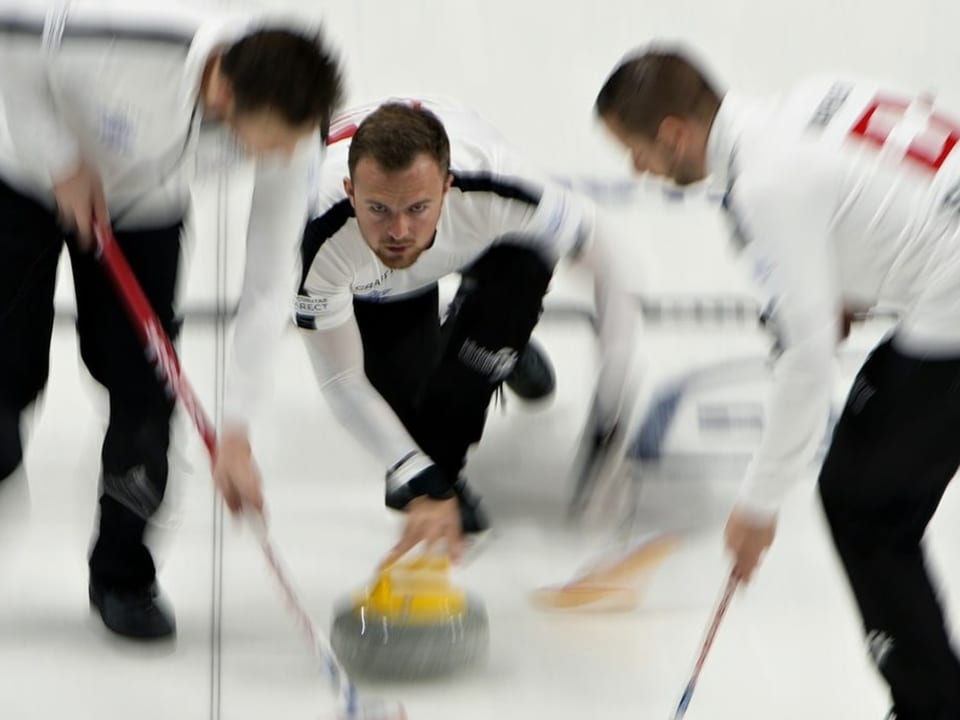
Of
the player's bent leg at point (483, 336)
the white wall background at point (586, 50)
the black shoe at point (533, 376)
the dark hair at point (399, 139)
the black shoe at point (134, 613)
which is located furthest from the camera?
the white wall background at point (586, 50)

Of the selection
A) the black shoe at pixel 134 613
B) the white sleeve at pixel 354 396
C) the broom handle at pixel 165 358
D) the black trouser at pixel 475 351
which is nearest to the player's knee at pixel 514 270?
the black trouser at pixel 475 351

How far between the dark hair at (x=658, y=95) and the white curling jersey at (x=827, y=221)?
0.10 ft

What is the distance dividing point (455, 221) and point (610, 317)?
12.9 inches

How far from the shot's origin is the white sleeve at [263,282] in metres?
2.17

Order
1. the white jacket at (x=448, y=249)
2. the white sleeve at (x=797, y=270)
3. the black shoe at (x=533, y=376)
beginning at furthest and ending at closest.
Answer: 1. the black shoe at (x=533, y=376)
2. the white jacket at (x=448, y=249)
3. the white sleeve at (x=797, y=270)

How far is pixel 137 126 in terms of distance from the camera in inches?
83.2

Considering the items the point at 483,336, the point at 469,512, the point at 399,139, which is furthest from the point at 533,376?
the point at 399,139

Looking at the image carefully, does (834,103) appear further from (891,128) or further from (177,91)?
(177,91)

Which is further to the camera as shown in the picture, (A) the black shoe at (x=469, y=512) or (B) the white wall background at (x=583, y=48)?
(B) the white wall background at (x=583, y=48)

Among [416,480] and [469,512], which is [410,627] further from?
[469,512]

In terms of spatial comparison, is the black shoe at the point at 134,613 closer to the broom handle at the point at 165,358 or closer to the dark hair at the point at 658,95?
the broom handle at the point at 165,358

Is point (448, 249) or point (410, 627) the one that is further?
point (448, 249)

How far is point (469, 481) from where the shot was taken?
2980 mm

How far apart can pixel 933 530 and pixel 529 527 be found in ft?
2.19
